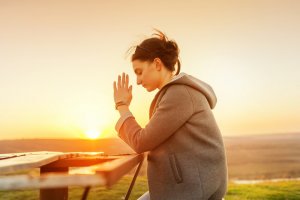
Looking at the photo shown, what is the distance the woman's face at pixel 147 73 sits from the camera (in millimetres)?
2516

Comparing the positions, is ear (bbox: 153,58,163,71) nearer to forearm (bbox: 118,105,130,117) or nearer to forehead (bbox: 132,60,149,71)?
forehead (bbox: 132,60,149,71)

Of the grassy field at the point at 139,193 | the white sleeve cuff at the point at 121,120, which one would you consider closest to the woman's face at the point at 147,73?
the white sleeve cuff at the point at 121,120

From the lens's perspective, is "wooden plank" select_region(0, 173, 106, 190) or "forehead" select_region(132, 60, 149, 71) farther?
"forehead" select_region(132, 60, 149, 71)

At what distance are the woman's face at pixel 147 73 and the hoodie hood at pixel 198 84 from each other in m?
0.25

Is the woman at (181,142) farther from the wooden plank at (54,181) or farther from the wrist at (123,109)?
the wooden plank at (54,181)

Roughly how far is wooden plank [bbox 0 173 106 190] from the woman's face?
141 cm

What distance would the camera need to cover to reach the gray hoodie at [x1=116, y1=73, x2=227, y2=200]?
2096 millimetres

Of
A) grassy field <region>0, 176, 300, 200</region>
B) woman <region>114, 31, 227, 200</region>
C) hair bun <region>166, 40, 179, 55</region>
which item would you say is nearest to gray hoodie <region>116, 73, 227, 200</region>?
woman <region>114, 31, 227, 200</region>

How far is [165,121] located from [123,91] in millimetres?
464

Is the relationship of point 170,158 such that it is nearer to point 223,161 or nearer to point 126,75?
point 223,161

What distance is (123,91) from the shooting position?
2.50 m

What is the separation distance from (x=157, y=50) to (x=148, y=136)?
0.62m

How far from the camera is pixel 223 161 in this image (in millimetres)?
2299

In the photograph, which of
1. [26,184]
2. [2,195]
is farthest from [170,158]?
[2,195]
